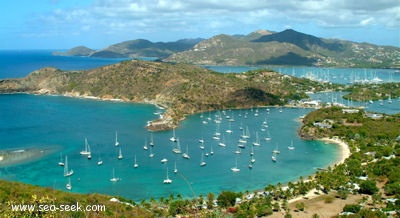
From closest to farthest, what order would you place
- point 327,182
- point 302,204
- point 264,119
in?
point 302,204 → point 327,182 → point 264,119

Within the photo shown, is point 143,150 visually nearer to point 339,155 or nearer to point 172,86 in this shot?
point 339,155

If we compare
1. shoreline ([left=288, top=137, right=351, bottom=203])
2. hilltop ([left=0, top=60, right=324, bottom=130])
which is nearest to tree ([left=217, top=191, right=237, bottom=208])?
shoreline ([left=288, top=137, right=351, bottom=203])

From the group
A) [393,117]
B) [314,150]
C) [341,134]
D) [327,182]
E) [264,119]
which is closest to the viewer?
[327,182]

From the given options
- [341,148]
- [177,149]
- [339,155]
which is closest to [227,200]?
[177,149]

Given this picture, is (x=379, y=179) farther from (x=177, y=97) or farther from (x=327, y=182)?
(x=177, y=97)

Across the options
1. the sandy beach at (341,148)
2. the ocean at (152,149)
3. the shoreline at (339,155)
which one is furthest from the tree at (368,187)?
the sandy beach at (341,148)

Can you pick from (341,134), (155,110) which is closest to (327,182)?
(341,134)
